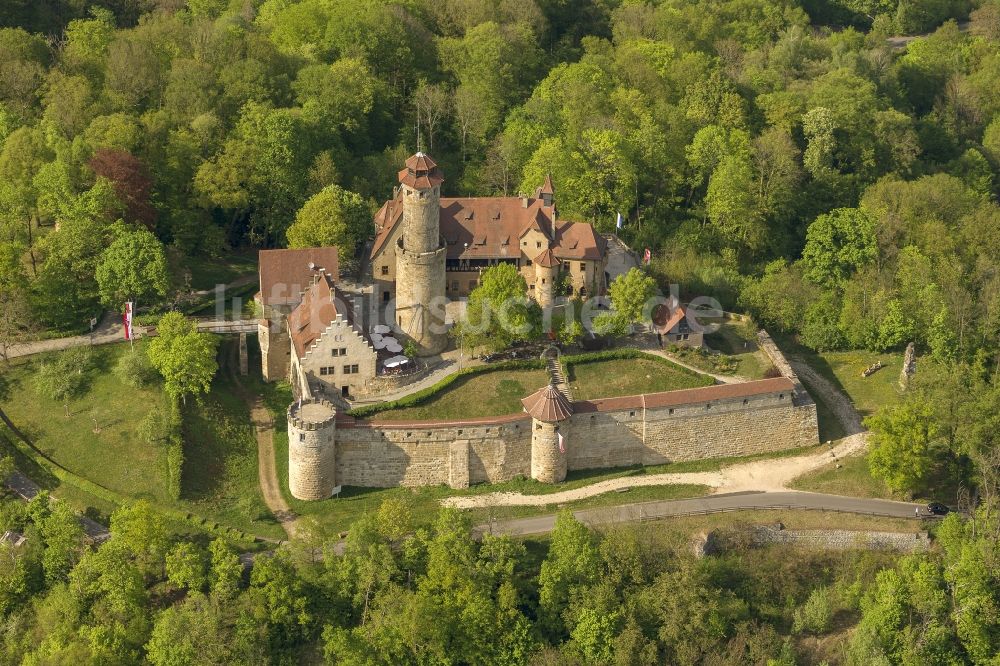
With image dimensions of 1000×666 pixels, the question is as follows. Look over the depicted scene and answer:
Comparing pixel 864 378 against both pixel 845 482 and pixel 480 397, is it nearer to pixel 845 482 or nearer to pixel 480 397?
pixel 845 482

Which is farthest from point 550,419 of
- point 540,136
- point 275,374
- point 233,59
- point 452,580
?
point 233,59

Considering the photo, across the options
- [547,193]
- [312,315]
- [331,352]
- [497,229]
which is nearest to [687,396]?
[497,229]

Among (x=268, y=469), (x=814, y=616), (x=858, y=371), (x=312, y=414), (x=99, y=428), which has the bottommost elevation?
(x=814, y=616)

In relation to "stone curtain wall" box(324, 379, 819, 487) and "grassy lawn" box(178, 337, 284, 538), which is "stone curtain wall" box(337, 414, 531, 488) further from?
"grassy lawn" box(178, 337, 284, 538)

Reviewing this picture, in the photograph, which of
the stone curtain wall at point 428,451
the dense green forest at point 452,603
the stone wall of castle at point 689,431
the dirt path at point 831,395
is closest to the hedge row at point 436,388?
the stone curtain wall at point 428,451

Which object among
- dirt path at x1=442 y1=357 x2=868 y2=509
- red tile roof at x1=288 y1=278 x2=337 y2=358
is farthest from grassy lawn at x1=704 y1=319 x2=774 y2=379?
red tile roof at x1=288 y1=278 x2=337 y2=358

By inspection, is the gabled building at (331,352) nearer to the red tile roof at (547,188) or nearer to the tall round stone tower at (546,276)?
the tall round stone tower at (546,276)
